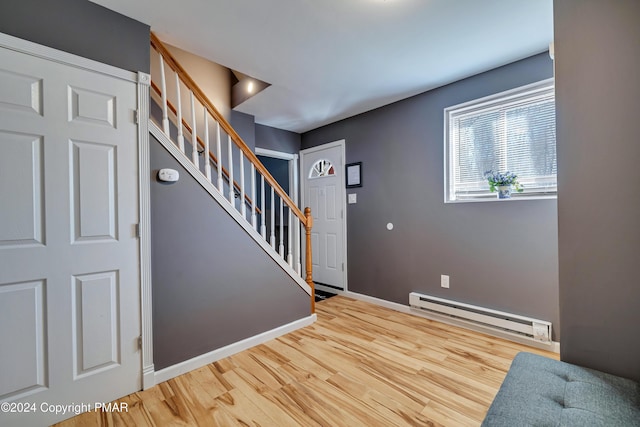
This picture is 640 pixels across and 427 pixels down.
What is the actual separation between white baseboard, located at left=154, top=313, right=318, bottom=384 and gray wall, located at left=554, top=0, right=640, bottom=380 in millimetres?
2011

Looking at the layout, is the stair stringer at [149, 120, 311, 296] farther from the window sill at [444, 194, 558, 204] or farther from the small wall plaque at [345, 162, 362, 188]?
the window sill at [444, 194, 558, 204]

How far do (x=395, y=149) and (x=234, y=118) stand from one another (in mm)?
1996

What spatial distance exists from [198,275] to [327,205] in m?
2.24

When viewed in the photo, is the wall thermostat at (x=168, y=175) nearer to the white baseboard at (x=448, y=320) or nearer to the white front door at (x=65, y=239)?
the white front door at (x=65, y=239)

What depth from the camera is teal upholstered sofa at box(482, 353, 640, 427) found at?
796 millimetres

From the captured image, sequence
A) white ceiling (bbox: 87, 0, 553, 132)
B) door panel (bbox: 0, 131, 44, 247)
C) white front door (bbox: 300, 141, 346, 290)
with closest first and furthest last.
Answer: door panel (bbox: 0, 131, 44, 247), white ceiling (bbox: 87, 0, 553, 132), white front door (bbox: 300, 141, 346, 290)

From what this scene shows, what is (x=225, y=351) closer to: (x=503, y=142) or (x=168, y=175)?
(x=168, y=175)

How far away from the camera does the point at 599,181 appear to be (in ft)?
3.40

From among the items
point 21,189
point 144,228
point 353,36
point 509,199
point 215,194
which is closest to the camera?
point 21,189

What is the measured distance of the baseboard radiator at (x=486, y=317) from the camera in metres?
2.16

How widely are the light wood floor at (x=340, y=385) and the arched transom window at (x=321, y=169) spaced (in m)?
2.20

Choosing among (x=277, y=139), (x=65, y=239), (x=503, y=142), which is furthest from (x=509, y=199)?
(x=65, y=239)

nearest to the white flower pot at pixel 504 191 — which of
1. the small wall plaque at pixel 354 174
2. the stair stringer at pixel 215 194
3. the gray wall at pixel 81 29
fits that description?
the small wall plaque at pixel 354 174

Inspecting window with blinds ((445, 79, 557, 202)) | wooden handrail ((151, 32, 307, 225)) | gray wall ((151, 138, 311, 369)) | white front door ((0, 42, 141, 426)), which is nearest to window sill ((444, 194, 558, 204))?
window with blinds ((445, 79, 557, 202))
